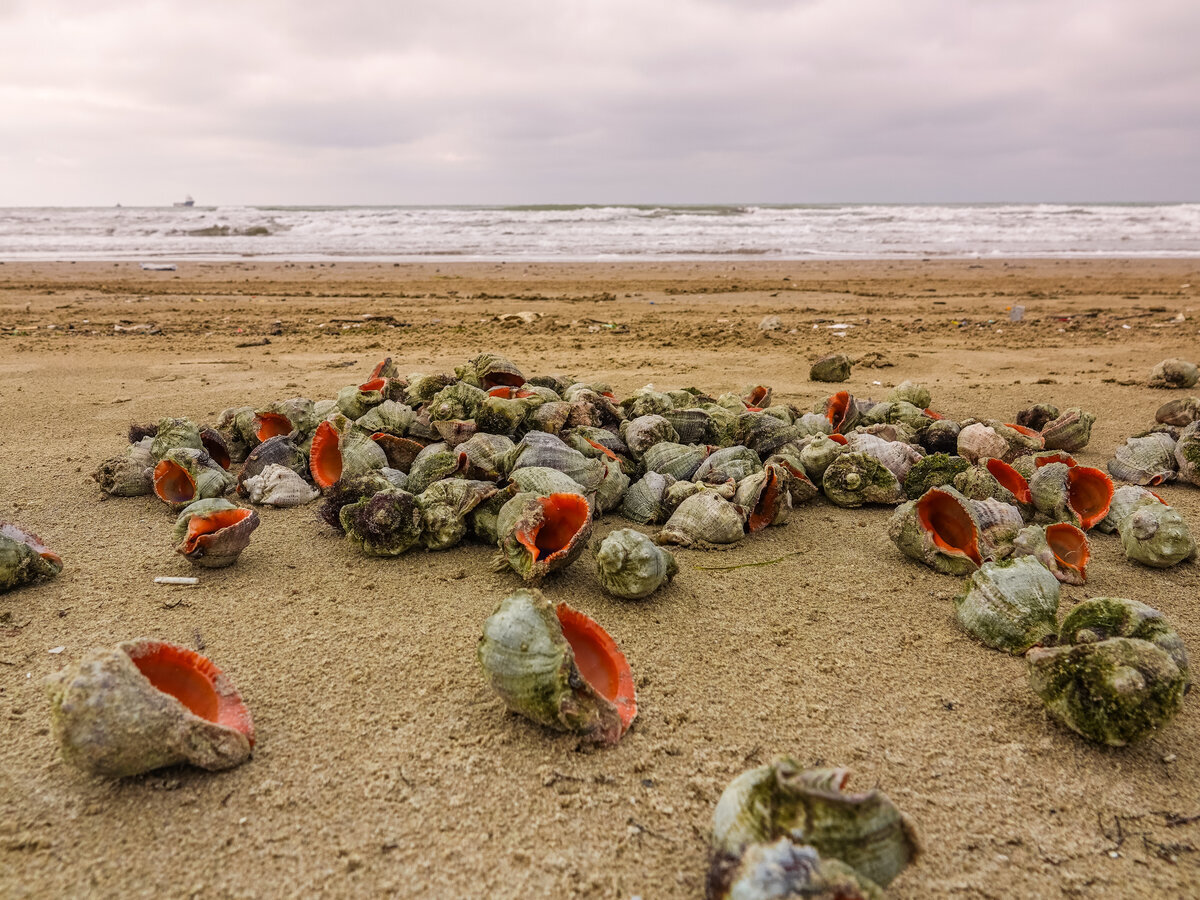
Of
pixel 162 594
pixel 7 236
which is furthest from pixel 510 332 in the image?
pixel 7 236

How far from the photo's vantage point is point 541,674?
177 centimetres

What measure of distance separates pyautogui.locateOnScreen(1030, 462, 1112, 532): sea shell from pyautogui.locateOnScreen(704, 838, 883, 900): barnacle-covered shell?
2.48 meters

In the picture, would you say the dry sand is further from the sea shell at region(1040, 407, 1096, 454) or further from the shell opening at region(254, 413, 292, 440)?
the shell opening at region(254, 413, 292, 440)

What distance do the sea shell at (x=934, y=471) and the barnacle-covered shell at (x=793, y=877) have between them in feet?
8.01

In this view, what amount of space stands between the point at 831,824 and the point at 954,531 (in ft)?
6.59

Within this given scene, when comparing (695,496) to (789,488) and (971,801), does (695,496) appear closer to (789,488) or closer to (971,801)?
(789,488)

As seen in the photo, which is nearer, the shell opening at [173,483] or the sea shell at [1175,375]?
the shell opening at [173,483]

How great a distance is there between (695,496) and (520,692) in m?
1.50

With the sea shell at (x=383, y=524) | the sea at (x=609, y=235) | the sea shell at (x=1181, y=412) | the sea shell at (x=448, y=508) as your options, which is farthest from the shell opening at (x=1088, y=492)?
the sea at (x=609, y=235)

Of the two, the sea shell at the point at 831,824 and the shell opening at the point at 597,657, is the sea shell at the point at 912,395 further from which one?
the sea shell at the point at 831,824

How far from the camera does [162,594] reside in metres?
2.56

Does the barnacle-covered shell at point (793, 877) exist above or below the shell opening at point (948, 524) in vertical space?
above

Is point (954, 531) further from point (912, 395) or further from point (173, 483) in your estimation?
point (173, 483)

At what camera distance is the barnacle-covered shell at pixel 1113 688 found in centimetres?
174
